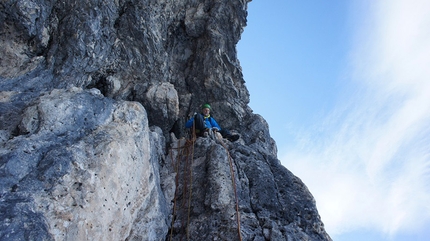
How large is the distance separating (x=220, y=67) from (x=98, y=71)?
535 cm

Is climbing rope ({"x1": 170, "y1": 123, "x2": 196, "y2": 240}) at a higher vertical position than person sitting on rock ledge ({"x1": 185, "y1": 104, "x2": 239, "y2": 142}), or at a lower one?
lower

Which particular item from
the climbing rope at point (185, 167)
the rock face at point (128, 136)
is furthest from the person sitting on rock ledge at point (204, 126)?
the rock face at point (128, 136)

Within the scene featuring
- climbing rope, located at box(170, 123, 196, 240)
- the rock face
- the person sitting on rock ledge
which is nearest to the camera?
the rock face

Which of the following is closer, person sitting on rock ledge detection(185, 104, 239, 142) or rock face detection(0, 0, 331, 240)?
rock face detection(0, 0, 331, 240)

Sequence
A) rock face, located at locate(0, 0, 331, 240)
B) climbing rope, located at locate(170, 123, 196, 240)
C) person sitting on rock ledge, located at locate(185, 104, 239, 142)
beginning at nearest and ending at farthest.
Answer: rock face, located at locate(0, 0, 331, 240) → climbing rope, located at locate(170, 123, 196, 240) → person sitting on rock ledge, located at locate(185, 104, 239, 142)

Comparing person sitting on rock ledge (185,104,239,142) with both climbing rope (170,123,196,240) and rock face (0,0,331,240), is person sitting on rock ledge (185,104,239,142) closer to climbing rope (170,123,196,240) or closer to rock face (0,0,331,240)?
climbing rope (170,123,196,240)

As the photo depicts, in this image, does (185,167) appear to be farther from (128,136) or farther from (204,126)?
(128,136)

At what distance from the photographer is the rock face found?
4910 millimetres

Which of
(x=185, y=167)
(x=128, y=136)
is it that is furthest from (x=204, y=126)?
(x=128, y=136)

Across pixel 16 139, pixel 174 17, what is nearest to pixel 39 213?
pixel 16 139

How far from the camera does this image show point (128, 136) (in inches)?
255

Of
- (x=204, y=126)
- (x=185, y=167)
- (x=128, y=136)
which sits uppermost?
(x=204, y=126)

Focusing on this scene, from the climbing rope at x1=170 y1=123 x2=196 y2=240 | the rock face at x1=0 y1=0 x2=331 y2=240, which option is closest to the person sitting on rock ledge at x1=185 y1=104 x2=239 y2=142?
the climbing rope at x1=170 y1=123 x2=196 y2=240

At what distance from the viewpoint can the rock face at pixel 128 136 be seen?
4.91 m
